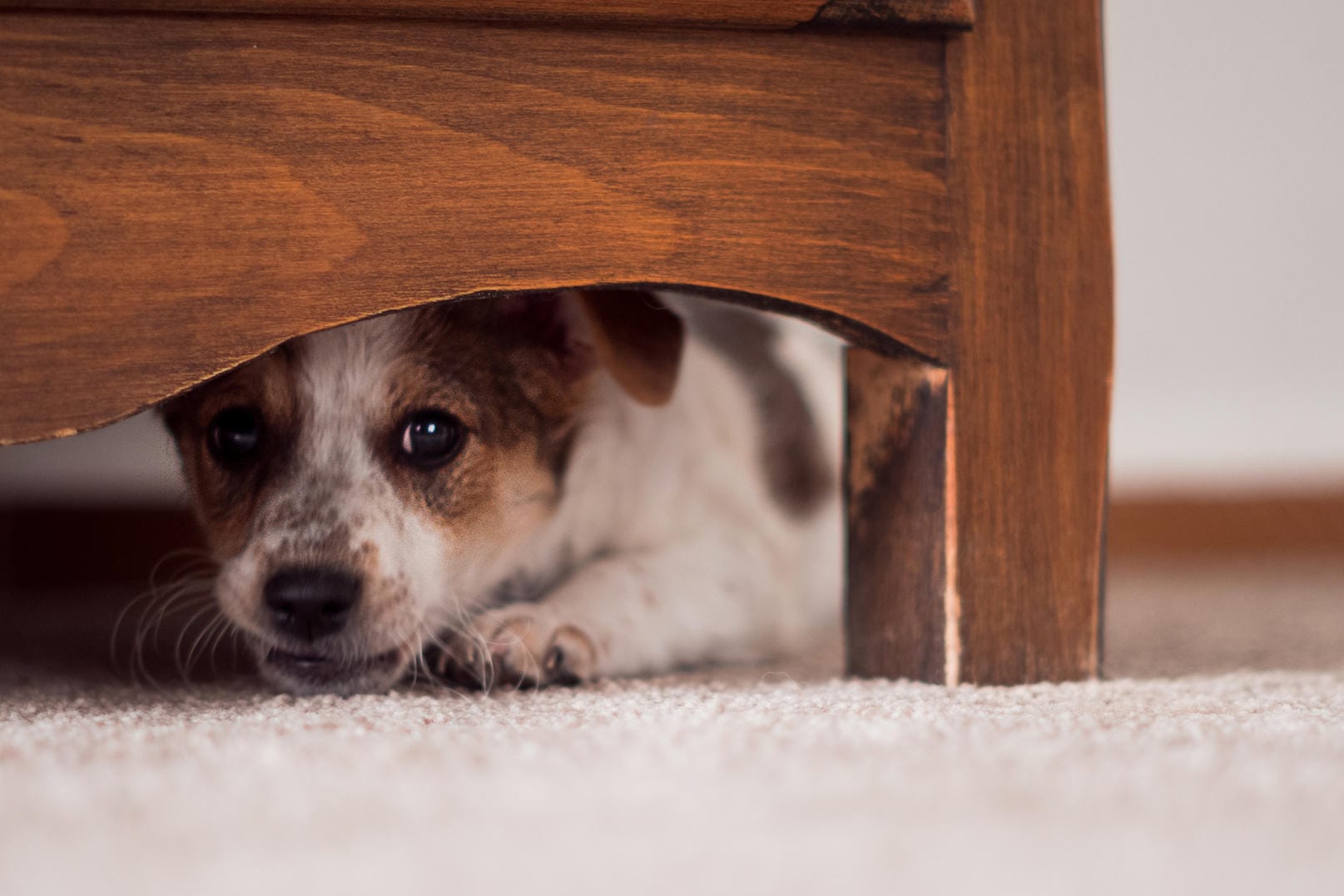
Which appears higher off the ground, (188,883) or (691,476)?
(691,476)

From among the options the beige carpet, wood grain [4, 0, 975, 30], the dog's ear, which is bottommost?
the beige carpet

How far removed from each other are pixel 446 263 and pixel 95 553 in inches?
81.3

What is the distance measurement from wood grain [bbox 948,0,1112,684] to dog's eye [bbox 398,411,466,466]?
0.59 meters

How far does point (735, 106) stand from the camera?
1.01 metres

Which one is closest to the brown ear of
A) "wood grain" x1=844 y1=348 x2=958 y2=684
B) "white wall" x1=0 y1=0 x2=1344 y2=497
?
"wood grain" x1=844 y1=348 x2=958 y2=684

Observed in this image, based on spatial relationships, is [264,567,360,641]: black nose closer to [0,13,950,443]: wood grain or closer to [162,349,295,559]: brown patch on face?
[162,349,295,559]: brown patch on face

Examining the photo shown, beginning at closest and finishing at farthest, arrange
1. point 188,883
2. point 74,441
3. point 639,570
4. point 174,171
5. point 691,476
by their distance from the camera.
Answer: point 188,883 < point 174,171 < point 639,570 < point 691,476 < point 74,441

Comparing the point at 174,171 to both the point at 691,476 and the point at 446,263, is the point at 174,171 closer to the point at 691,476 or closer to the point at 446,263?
the point at 446,263

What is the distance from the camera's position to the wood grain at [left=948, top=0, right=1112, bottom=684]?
107 centimetres

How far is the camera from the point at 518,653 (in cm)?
113

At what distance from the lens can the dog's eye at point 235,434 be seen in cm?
127

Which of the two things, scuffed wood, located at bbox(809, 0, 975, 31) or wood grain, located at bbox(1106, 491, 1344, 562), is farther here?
wood grain, located at bbox(1106, 491, 1344, 562)

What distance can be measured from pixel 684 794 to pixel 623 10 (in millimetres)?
678

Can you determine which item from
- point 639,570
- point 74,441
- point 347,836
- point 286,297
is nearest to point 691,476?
point 639,570
